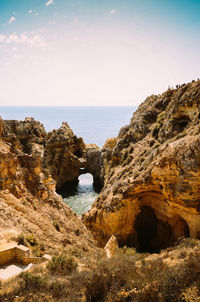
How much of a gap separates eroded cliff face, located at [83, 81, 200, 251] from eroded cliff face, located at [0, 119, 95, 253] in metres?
4.80

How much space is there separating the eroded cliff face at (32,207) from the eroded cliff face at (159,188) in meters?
4.80

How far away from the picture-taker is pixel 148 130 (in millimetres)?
21906

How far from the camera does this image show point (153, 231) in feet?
62.6

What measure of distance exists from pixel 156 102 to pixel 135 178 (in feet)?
37.0

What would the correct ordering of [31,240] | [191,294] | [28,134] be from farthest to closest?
[28,134]
[31,240]
[191,294]

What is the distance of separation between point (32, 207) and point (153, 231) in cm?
1248

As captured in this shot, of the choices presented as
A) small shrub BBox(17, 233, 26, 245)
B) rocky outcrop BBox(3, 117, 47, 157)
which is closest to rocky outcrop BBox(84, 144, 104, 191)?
rocky outcrop BBox(3, 117, 47, 157)

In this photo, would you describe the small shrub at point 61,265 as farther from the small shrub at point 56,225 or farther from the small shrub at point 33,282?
the small shrub at point 56,225

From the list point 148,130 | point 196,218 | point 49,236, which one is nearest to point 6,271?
point 49,236

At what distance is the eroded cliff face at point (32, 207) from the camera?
8.96m

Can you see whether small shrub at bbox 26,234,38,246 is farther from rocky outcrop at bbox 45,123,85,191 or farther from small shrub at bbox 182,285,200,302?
rocky outcrop at bbox 45,123,85,191

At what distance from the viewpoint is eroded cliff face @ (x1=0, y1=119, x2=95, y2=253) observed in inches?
353

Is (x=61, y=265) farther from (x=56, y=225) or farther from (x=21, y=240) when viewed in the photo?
(x=56, y=225)

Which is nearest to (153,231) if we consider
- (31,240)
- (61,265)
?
(31,240)
